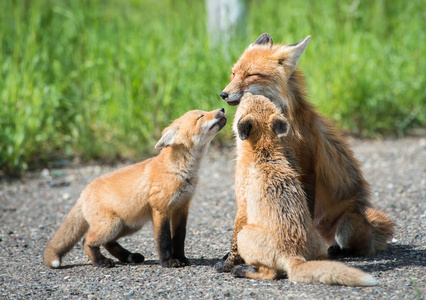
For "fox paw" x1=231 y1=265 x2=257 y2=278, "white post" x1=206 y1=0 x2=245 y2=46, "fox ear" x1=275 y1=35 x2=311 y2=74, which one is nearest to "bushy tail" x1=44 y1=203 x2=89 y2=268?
"fox paw" x1=231 y1=265 x2=257 y2=278

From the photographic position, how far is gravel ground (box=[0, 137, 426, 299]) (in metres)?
4.04

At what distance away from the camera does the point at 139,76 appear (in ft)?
29.3

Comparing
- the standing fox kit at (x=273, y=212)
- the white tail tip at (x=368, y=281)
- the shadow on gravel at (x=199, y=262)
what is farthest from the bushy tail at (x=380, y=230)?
the shadow on gravel at (x=199, y=262)

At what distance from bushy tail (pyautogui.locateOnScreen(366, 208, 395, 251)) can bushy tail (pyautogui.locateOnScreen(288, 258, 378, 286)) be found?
1163 mm

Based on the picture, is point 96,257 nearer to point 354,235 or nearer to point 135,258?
point 135,258

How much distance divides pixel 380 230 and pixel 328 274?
1420 millimetres

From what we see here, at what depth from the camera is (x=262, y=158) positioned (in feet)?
14.6

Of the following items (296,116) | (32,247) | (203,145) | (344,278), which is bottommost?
(32,247)

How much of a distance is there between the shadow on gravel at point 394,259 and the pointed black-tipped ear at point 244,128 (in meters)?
1.55

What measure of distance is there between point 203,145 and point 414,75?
678 cm

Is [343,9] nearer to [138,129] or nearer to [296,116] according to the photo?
[138,129]

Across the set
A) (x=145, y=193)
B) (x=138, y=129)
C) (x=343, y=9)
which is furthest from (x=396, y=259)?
(x=343, y=9)

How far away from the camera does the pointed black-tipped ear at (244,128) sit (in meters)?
4.38

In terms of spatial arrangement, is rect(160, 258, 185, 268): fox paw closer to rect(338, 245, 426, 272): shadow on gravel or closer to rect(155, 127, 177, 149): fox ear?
rect(155, 127, 177, 149): fox ear
